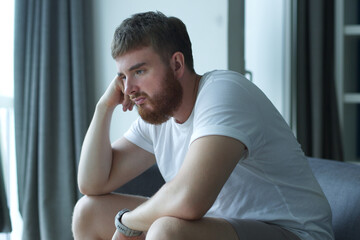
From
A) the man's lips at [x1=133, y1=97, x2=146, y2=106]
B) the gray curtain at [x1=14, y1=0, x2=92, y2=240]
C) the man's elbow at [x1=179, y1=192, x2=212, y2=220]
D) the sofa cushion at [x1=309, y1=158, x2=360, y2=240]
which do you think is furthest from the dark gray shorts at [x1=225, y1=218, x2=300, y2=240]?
the gray curtain at [x1=14, y1=0, x2=92, y2=240]

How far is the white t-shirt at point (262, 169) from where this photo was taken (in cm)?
120

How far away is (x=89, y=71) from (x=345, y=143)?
1.82m

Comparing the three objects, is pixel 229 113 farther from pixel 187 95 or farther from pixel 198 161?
pixel 187 95

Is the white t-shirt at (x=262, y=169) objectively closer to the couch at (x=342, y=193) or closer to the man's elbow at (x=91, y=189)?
the couch at (x=342, y=193)

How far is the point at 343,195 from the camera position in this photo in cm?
153

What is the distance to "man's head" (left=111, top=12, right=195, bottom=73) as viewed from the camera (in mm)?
1369

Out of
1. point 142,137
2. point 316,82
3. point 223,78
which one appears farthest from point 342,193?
point 316,82

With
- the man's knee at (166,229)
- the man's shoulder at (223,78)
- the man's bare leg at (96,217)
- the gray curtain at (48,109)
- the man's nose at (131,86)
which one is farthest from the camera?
the gray curtain at (48,109)

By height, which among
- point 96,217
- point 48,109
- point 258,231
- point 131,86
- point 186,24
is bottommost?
point 96,217

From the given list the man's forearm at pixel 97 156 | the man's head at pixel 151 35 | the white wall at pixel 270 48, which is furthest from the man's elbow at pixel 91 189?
the white wall at pixel 270 48

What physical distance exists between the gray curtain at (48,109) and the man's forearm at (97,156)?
70 cm

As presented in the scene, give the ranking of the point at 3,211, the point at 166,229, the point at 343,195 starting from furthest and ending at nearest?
the point at 3,211 < the point at 343,195 < the point at 166,229

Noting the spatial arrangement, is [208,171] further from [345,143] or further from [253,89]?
[345,143]

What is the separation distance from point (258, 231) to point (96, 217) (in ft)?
1.98
